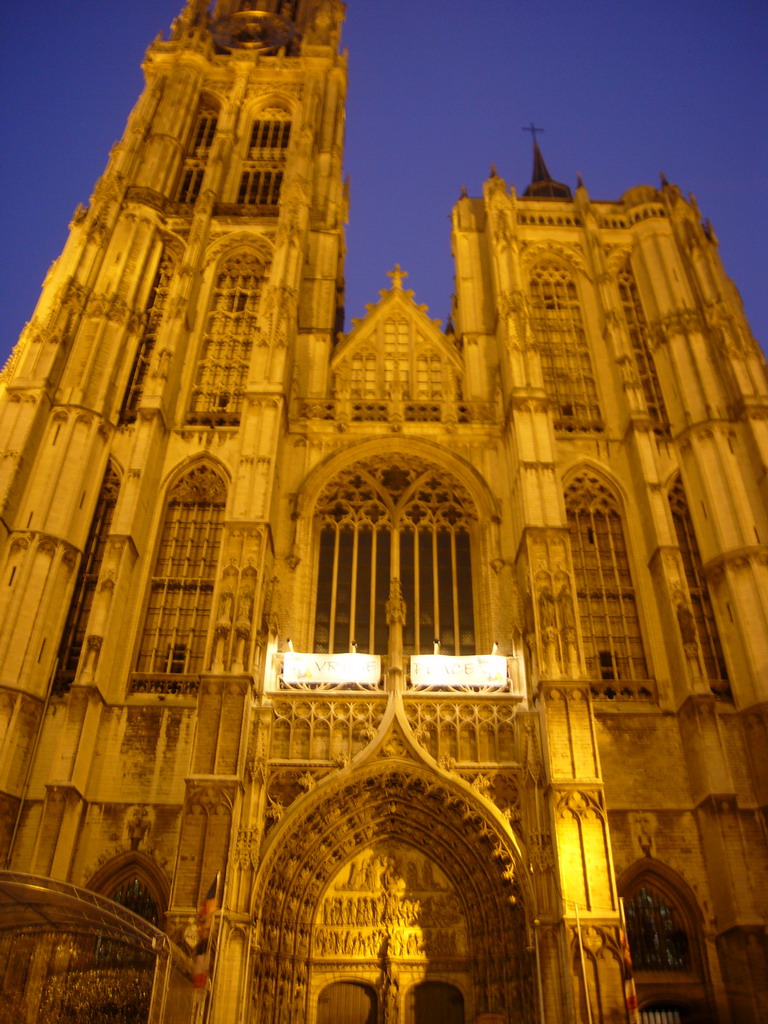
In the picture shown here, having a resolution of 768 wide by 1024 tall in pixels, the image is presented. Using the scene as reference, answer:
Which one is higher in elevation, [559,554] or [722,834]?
[559,554]

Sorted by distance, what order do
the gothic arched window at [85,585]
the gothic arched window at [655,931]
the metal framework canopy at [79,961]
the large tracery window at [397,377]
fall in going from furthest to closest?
the large tracery window at [397,377]
the gothic arched window at [85,585]
the gothic arched window at [655,931]
the metal framework canopy at [79,961]

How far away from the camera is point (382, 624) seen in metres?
19.7

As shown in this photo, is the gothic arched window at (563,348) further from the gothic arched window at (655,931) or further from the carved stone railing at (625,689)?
the gothic arched window at (655,931)

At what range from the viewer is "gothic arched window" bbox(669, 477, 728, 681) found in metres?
18.9

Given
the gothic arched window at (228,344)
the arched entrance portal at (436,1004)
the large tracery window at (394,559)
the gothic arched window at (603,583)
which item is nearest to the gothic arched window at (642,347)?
the gothic arched window at (603,583)

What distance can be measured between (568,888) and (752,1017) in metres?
3.61

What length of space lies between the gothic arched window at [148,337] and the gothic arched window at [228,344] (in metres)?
1.33

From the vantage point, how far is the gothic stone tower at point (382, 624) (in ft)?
49.3

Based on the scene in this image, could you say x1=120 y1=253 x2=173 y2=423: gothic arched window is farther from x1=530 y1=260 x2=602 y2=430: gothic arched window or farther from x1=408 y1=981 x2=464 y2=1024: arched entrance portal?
x1=408 y1=981 x2=464 y2=1024: arched entrance portal

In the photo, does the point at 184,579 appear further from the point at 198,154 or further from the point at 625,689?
the point at 198,154

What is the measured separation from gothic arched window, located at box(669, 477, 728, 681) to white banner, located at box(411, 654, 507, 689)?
4.53 m

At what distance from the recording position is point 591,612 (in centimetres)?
1984

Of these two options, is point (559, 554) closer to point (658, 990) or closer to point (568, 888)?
point (568, 888)

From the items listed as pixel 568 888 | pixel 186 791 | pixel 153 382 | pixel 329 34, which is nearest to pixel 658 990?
pixel 568 888
